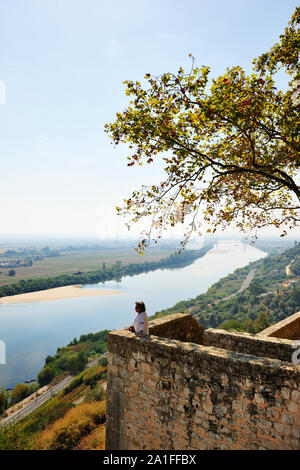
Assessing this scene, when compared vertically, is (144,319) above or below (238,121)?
below

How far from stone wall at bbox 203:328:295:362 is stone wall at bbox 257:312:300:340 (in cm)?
101

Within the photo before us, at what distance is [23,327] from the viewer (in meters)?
46.1

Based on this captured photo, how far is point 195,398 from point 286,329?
3554mm

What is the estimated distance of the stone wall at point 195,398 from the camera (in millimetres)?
2801

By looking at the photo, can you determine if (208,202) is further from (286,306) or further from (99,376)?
(286,306)

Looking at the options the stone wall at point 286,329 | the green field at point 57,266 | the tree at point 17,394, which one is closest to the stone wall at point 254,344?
the stone wall at point 286,329

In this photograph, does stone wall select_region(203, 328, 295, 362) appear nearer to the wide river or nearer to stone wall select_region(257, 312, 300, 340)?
stone wall select_region(257, 312, 300, 340)

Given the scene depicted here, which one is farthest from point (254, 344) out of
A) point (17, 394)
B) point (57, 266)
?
point (57, 266)

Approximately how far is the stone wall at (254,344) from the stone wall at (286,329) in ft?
3.31

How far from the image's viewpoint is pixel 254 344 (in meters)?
4.38

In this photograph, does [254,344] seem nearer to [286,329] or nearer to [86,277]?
[286,329]

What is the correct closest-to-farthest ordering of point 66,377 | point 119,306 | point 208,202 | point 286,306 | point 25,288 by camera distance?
1. point 208,202
2. point 66,377
3. point 286,306
4. point 119,306
5. point 25,288

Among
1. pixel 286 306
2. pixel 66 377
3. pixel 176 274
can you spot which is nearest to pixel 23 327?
pixel 66 377
